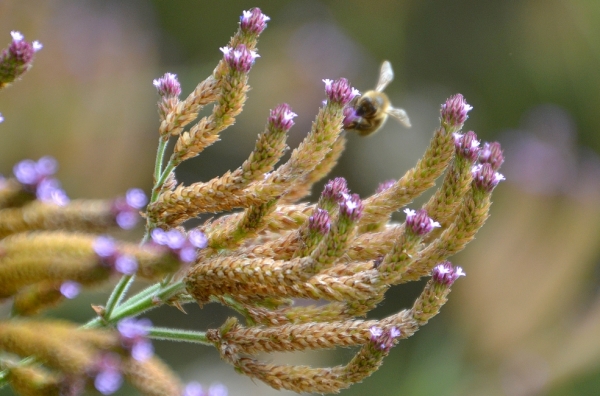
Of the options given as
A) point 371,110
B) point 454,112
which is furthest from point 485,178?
point 371,110

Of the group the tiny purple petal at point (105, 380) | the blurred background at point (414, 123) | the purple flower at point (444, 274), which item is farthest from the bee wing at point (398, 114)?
the blurred background at point (414, 123)

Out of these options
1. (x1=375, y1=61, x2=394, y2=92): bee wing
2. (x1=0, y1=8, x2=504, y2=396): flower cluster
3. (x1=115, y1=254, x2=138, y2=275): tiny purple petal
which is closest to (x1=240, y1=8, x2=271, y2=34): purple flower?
(x1=0, y1=8, x2=504, y2=396): flower cluster

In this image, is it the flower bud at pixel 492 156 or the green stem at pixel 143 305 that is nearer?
the green stem at pixel 143 305

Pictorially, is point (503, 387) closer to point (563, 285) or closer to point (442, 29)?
point (563, 285)

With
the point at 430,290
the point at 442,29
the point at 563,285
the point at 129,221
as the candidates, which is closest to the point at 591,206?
the point at 563,285

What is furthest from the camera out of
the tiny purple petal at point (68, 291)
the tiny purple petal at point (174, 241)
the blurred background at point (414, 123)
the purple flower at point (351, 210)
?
the blurred background at point (414, 123)

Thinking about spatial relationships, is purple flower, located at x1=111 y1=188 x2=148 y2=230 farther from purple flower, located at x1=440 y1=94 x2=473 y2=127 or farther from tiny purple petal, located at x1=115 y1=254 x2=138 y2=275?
purple flower, located at x1=440 y1=94 x2=473 y2=127

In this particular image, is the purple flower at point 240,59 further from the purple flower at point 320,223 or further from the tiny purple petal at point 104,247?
the tiny purple petal at point 104,247
